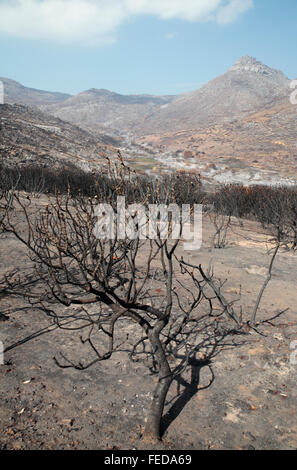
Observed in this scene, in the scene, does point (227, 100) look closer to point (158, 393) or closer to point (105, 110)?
point (105, 110)

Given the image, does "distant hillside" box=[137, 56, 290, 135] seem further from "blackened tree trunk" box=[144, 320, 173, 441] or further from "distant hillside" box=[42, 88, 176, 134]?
"blackened tree trunk" box=[144, 320, 173, 441]

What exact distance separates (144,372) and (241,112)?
234 feet

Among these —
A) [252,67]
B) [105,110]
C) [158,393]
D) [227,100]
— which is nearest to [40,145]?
[158,393]

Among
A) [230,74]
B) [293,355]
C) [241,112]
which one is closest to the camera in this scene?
[293,355]

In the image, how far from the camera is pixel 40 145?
1129 inches

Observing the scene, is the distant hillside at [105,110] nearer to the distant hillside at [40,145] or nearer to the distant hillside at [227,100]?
the distant hillside at [227,100]

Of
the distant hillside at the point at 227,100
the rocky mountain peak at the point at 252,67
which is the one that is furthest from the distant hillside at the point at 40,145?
the rocky mountain peak at the point at 252,67

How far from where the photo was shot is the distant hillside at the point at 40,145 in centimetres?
2384

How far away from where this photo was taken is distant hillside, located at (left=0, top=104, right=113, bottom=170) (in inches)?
939

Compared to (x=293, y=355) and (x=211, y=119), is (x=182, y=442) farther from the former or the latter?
(x=211, y=119)

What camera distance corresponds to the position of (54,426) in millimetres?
2527

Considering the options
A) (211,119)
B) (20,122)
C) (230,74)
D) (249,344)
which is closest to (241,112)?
(211,119)

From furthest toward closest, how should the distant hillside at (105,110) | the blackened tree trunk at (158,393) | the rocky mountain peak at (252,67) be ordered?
the rocky mountain peak at (252,67) → the distant hillside at (105,110) → the blackened tree trunk at (158,393)
